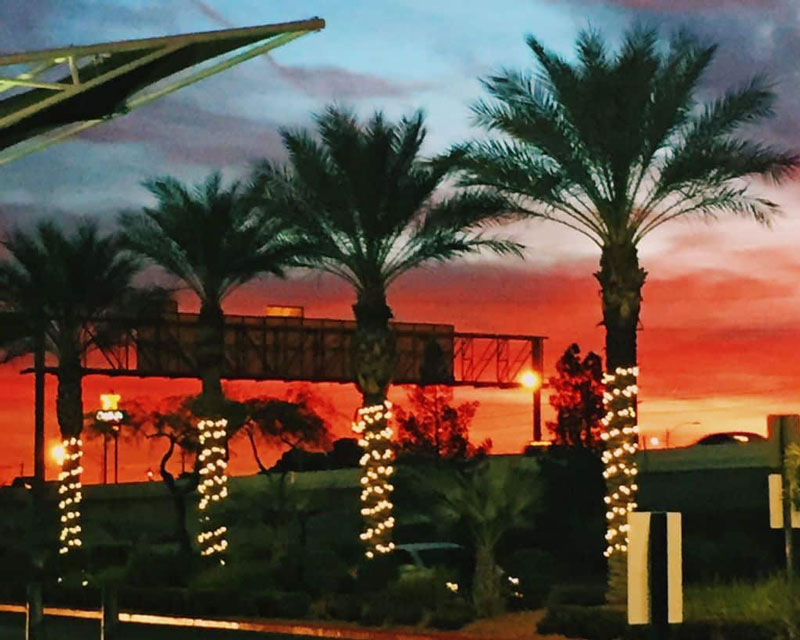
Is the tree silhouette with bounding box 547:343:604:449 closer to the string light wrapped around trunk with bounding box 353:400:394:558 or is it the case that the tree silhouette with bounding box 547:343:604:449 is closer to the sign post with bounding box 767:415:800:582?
the string light wrapped around trunk with bounding box 353:400:394:558

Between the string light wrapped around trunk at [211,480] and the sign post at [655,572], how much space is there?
33.6 m

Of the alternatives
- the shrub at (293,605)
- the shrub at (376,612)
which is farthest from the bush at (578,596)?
the shrub at (293,605)

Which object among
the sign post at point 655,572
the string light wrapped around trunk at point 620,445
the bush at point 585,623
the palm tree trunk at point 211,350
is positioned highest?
the palm tree trunk at point 211,350

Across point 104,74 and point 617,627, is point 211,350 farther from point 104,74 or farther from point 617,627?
point 104,74

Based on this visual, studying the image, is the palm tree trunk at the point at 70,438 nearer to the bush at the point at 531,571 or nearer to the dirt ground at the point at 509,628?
the bush at the point at 531,571

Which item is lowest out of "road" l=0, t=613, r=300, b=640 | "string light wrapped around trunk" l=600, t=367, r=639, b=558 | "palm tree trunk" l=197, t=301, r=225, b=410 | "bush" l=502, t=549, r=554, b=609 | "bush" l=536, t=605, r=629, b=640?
"road" l=0, t=613, r=300, b=640

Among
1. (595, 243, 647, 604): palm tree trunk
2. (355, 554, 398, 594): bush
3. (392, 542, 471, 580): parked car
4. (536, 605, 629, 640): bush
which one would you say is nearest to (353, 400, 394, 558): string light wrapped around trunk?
(392, 542, 471, 580): parked car

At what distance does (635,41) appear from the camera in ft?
103

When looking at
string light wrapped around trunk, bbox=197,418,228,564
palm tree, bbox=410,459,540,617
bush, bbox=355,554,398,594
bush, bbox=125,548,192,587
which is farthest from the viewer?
string light wrapped around trunk, bbox=197,418,228,564

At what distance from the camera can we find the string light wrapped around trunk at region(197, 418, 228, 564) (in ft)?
140

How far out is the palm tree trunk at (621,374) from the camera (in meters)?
30.7

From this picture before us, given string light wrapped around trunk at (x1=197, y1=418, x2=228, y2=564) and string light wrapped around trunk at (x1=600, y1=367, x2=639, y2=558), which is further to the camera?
string light wrapped around trunk at (x1=197, y1=418, x2=228, y2=564)

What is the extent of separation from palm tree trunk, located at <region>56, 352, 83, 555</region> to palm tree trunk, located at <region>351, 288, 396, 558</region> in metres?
13.4

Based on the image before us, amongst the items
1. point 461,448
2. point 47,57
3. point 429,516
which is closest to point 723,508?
point 429,516
